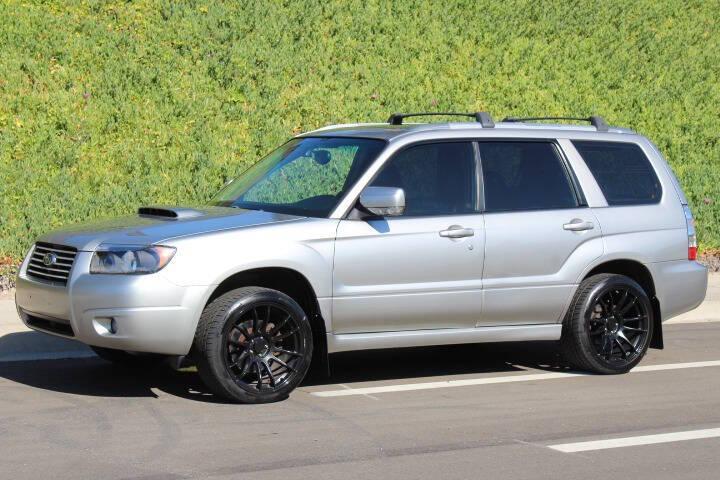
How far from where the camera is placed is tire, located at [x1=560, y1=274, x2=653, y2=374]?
8906mm

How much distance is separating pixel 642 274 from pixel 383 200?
8.17ft

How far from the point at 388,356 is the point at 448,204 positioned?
182cm

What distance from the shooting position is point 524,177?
29.2 ft

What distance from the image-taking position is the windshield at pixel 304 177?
8.25 metres

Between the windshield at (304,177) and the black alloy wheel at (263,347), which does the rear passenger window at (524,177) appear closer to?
the windshield at (304,177)

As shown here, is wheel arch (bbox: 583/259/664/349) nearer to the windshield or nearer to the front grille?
the windshield

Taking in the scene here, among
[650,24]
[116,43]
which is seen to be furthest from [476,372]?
[650,24]

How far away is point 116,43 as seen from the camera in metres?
17.4

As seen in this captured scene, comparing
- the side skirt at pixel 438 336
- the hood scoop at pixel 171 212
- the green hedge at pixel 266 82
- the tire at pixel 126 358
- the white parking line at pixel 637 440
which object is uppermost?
the green hedge at pixel 266 82

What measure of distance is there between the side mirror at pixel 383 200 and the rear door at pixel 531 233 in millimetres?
846

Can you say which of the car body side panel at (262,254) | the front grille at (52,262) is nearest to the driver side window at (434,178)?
the car body side panel at (262,254)

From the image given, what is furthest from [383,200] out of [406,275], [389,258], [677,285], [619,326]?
[677,285]

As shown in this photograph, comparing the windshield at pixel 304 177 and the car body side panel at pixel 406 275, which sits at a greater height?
the windshield at pixel 304 177

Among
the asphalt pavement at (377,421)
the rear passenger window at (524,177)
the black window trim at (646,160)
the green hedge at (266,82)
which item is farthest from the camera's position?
the green hedge at (266,82)
